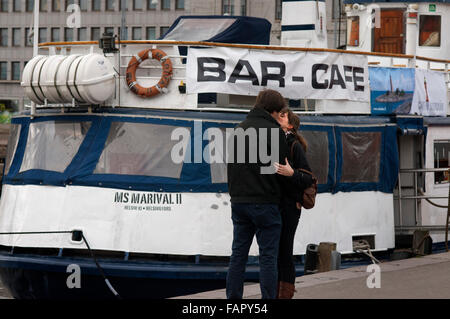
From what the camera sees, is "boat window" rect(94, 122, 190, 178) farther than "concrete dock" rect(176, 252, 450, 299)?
Yes

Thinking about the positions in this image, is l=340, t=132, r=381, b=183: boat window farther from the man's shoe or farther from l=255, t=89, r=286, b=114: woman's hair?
l=255, t=89, r=286, b=114: woman's hair

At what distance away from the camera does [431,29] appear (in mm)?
18906

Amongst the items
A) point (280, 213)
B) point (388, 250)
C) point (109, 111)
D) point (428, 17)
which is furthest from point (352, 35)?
point (280, 213)

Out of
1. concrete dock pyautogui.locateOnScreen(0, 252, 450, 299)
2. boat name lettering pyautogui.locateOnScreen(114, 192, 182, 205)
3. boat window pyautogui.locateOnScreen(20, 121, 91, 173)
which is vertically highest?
boat window pyautogui.locateOnScreen(20, 121, 91, 173)

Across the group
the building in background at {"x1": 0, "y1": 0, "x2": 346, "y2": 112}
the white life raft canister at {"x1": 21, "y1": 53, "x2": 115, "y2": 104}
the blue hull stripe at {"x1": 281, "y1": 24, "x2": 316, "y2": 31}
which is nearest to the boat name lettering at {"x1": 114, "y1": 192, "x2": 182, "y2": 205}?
the white life raft canister at {"x1": 21, "y1": 53, "x2": 115, "y2": 104}

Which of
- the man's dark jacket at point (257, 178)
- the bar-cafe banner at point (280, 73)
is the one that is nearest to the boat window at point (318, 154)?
the bar-cafe banner at point (280, 73)

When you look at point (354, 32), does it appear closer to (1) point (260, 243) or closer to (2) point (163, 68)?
(2) point (163, 68)

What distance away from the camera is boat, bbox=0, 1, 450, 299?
38.5 feet

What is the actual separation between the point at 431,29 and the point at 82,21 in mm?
58866

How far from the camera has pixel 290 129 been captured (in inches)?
342

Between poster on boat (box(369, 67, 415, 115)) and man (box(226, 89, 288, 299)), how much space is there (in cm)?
600

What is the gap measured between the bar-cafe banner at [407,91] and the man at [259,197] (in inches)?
238

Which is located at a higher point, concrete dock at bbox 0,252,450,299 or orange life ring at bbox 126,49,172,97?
orange life ring at bbox 126,49,172,97

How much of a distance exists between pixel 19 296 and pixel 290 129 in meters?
5.25
